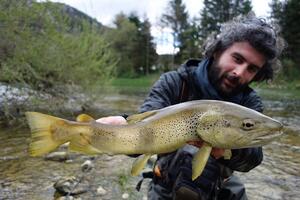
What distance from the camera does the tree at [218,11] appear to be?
5653 centimetres

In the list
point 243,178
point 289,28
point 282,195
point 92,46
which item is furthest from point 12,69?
point 289,28

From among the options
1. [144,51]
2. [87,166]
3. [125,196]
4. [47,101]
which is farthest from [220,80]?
[144,51]

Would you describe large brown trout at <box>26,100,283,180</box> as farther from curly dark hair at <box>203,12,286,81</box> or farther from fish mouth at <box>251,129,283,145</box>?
curly dark hair at <box>203,12,286,81</box>

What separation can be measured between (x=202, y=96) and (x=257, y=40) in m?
0.65

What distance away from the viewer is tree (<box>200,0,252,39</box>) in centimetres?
5653

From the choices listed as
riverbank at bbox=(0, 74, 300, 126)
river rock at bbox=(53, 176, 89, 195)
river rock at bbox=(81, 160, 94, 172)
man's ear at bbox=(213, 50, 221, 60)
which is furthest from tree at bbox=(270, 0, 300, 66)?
man's ear at bbox=(213, 50, 221, 60)

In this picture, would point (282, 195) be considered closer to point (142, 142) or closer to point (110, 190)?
point (110, 190)

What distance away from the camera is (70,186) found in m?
5.55

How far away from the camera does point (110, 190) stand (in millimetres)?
5598

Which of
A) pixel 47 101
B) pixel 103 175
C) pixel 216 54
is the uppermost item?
pixel 216 54

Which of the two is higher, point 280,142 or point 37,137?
point 37,137

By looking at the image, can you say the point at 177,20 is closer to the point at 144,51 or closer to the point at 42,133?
the point at 144,51

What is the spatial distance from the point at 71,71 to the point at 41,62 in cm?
188

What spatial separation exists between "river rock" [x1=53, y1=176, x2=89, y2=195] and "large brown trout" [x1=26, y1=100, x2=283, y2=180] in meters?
3.24
